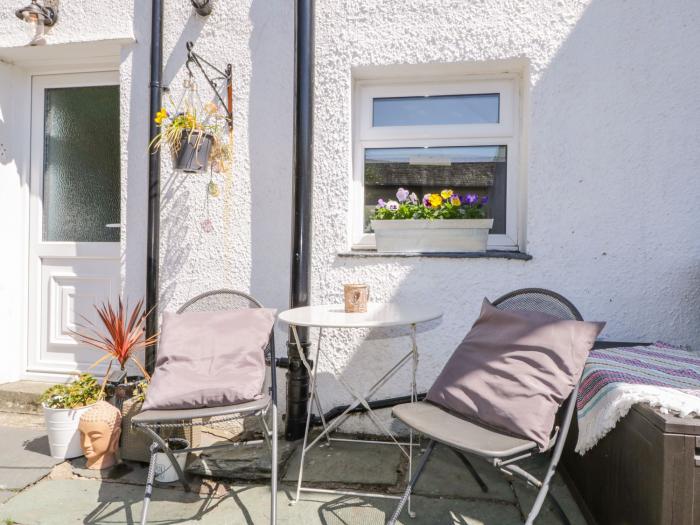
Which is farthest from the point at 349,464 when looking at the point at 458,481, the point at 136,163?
the point at 136,163

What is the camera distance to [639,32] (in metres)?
2.63

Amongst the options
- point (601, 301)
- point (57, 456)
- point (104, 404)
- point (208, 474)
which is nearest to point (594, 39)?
point (601, 301)

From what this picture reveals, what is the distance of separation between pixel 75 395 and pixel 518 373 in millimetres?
2433

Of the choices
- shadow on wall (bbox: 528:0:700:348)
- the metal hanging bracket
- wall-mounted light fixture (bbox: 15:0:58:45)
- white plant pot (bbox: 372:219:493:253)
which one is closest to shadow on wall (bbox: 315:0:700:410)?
shadow on wall (bbox: 528:0:700:348)

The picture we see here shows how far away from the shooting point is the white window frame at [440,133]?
297 cm

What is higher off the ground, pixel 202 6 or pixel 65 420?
pixel 202 6

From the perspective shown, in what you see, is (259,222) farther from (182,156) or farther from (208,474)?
(208,474)

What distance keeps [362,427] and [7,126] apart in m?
3.34

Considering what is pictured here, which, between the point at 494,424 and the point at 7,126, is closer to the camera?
the point at 494,424

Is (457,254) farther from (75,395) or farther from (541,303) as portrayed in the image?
(75,395)

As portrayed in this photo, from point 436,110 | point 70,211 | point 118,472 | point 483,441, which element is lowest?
point 118,472

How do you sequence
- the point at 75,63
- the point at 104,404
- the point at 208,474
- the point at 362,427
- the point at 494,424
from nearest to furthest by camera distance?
the point at 494,424, the point at 208,474, the point at 104,404, the point at 362,427, the point at 75,63

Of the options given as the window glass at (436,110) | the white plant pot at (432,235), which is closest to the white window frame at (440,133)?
the window glass at (436,110)

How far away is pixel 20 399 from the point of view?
3279 mm
